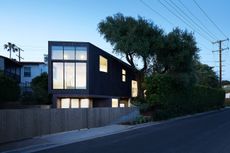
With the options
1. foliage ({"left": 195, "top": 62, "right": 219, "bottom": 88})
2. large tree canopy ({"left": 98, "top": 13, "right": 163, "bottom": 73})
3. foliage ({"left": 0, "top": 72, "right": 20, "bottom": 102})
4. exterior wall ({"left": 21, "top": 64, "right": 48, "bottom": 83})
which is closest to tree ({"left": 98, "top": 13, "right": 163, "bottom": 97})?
large tree canopy ({"left": 98, "top": 13, "right": 163, "bottom": 73})

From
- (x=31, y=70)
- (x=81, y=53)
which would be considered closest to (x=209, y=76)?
(x=31, y=70)

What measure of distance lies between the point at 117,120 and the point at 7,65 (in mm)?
29486

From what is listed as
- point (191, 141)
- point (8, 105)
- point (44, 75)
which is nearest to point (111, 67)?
point (44, 75)

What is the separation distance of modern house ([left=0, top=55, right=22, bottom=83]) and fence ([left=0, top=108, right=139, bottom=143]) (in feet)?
88.0

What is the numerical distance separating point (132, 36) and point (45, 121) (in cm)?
2656

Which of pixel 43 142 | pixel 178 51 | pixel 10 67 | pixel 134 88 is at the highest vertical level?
pixel 178 51

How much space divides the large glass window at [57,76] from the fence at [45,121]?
12.7m

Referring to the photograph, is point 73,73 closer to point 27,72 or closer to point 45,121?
point 45,121

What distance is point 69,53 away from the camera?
140ft

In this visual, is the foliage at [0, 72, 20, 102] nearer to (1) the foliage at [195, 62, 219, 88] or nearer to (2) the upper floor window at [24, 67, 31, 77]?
(2) the upper floor window at [24, 67, 31, 77]

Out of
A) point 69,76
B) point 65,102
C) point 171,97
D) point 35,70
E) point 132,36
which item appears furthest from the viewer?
point 35,70

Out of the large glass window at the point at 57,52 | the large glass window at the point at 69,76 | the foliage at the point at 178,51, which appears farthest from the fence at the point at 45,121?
the foliage at the point at 178,51

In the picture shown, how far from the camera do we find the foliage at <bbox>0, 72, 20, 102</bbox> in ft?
128

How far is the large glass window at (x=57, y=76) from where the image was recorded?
42.9 metres
